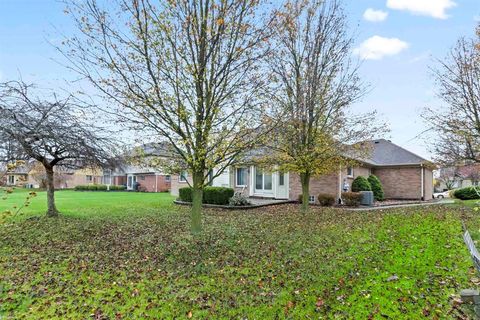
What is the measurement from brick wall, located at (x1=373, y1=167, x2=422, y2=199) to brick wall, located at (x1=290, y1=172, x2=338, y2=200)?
7290 mm

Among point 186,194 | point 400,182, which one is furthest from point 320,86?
point 400,182

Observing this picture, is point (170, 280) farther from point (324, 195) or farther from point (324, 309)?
point (324, 195)

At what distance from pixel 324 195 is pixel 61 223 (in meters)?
12.0

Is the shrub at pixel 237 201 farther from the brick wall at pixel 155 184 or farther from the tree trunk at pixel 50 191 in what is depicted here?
the brick wall at pixel 155 184

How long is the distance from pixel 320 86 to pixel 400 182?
13.5 m

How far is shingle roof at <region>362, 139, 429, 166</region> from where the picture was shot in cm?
2183

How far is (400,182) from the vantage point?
22.2 metres

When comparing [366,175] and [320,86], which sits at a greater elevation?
[320,86]

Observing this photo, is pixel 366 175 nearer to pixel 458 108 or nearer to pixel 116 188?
pixel 458 108

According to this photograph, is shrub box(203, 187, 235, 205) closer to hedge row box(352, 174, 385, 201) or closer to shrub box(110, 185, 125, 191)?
hedge row box(352, 174, 385, 201)

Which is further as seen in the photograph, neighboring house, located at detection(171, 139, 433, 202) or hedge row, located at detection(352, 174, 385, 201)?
neighboring house, located at detection(171, 139, 433, 202)

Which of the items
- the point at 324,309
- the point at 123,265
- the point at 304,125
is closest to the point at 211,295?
the point at 324,309

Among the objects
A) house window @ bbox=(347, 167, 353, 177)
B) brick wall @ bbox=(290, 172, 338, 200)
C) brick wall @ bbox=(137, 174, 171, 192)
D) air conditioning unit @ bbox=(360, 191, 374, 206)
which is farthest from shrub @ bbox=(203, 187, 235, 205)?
brick wall @ bbox=(137, 174, 171, 192)

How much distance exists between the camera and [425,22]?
11.3 meters
